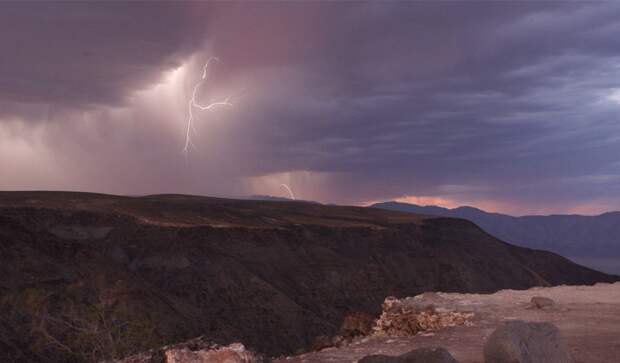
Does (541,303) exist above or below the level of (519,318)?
above

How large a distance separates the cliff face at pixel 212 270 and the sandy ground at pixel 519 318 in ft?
39.1

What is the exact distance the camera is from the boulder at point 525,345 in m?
10.1

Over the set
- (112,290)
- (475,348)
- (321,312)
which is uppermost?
(475,348)

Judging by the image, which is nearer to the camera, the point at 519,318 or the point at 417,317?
the point at 519,318

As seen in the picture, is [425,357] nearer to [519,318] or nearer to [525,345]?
[525,345]

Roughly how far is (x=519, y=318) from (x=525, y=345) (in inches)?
275

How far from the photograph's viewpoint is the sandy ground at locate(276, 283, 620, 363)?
501 inches

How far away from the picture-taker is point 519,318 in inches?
663

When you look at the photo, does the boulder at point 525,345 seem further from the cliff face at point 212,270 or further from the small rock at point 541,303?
the cliff face at point 212,270

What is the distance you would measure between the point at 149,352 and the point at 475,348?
7892 millimetres

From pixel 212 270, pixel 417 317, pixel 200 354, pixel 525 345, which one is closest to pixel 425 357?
pixel 525 345

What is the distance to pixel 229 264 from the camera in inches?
2739

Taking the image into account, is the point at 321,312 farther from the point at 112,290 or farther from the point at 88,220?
the point at 88,220

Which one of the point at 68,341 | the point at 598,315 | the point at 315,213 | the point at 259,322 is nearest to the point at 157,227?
the point at 259,322
